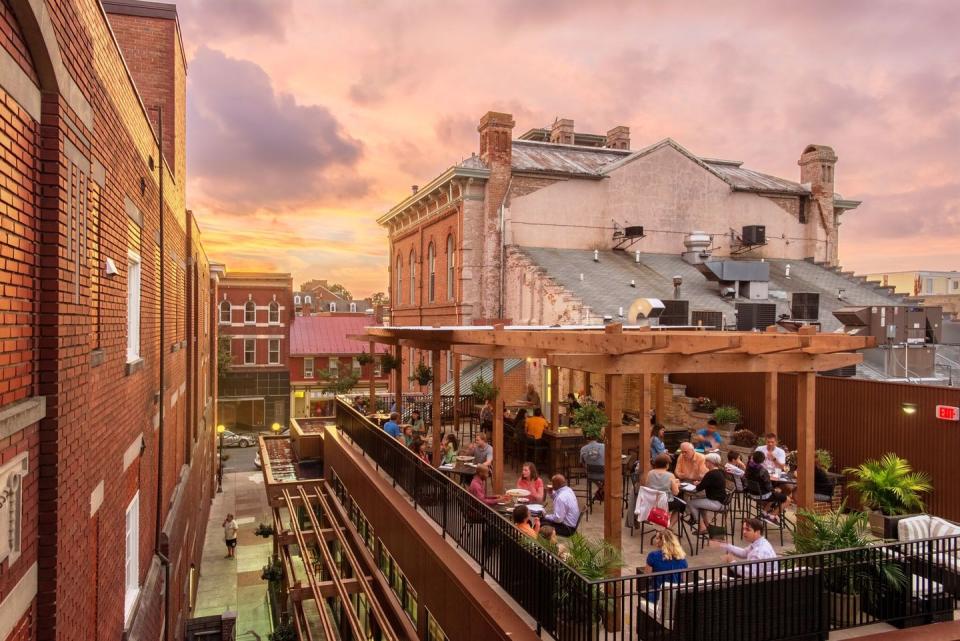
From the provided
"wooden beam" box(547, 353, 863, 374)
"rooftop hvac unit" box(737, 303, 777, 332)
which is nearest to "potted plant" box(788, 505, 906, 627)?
"wooden beam" box(547, 353, 863, 374)

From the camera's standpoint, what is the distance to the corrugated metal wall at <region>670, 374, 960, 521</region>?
461 inches

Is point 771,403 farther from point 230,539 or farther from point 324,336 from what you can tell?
point 324,336

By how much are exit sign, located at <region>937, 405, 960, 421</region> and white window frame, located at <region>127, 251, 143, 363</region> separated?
1373cm

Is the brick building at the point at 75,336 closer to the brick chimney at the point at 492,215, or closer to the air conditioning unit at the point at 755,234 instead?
the brick chimney at the point at 492,215

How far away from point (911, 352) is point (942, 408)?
7.56m

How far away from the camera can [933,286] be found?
195ft

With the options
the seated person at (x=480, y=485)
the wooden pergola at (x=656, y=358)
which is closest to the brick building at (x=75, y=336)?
the seated person at (x=480, y=485)

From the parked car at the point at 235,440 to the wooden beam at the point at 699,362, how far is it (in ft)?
139

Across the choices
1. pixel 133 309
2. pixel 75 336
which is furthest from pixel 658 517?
pixel 133 309

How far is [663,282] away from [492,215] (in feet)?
25.0

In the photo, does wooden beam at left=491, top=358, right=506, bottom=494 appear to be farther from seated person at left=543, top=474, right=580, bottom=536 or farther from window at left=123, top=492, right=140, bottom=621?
window at left=123, top=492, right=140, bottom=621

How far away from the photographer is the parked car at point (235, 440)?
4634cm

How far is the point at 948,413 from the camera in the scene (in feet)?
38.1

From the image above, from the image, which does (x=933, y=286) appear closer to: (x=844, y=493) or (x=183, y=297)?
(x=844, y=493)
